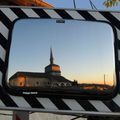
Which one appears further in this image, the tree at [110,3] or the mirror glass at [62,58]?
the tree at [110,3]

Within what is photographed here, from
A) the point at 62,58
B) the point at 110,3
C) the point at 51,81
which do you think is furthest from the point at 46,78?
the point at 110,3

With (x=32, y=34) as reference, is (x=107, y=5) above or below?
above

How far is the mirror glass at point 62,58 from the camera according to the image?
3027mm

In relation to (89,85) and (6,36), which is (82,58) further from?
(6,36)

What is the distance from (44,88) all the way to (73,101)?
0.22 meters

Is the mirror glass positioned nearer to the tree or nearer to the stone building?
the stone building

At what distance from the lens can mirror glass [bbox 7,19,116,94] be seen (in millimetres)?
3027

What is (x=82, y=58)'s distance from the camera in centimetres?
305

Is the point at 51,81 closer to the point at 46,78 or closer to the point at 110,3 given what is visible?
the point at 46,78

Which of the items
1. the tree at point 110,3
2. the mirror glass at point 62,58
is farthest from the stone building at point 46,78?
the tree at point 110,3

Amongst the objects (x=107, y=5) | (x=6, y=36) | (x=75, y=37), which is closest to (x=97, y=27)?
(x=75, y=37)

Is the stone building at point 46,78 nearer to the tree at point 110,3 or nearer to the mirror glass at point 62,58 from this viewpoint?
the mirror glass at point 62,58

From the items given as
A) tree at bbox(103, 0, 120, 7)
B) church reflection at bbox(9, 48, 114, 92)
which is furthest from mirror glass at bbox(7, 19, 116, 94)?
tree at bbox(103, 0, 120, 7)

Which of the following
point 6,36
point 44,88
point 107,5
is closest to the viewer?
point 44,88
